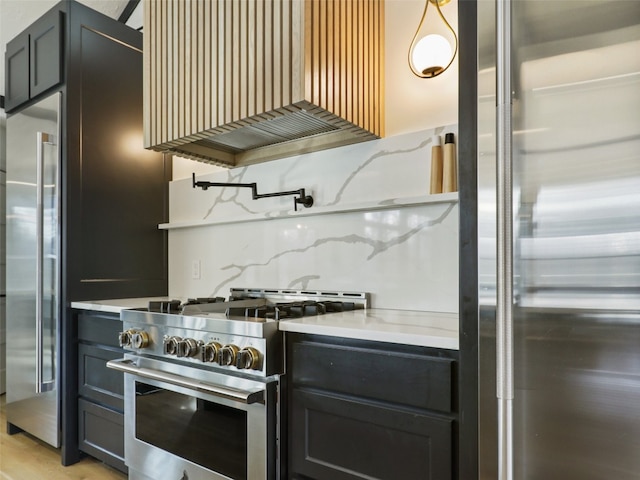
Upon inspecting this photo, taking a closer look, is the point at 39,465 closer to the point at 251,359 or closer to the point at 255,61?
the point at 251,359

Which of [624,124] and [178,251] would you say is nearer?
[624,124]

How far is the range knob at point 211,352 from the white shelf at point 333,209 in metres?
0.82

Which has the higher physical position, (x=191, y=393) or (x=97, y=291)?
(x=97, y=291)

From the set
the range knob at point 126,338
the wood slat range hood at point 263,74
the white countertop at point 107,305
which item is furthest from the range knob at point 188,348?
the wood slat range hood at point 263,74

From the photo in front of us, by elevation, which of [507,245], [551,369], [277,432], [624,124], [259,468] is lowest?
[259,468]

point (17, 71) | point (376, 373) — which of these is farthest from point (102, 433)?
point (17, 71)

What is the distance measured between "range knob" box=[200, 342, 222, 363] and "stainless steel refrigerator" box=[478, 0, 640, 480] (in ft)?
3.10

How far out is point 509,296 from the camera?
899 mm

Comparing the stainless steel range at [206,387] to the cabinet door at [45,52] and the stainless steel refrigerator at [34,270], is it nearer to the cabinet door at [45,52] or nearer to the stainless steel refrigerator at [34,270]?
the stainless steel refrigerator at [34,270]

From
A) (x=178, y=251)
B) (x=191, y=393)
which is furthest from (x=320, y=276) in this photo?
(x=178, y=251)

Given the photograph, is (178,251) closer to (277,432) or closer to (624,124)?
(277,432)

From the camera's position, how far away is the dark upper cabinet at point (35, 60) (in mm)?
2357

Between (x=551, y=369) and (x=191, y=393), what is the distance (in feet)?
4.11

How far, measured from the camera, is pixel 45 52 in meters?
2.44
